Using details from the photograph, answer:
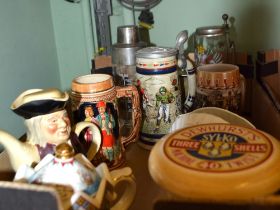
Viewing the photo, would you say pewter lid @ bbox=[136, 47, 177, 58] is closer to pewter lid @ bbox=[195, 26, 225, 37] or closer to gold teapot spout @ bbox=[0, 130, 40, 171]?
pewter lid @ bbox=[195, 26, 225, 37]

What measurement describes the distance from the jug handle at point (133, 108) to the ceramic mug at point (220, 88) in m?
0.12

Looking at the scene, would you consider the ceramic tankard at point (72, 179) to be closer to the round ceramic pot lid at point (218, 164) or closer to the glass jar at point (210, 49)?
the round ceramic pot lid at point (218, 164)

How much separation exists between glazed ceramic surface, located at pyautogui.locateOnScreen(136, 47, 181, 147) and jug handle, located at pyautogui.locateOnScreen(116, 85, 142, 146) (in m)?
0.03

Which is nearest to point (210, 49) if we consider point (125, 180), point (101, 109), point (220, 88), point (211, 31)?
point (211, 31)

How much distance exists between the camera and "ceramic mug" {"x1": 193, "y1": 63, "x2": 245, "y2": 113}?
0.69 meters

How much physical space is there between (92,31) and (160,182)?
626mm

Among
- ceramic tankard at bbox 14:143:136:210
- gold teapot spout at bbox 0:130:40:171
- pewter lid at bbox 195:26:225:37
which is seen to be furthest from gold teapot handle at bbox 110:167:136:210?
pewter lid at bbox 195:26:225:37

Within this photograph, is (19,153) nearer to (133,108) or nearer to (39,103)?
(39,103)

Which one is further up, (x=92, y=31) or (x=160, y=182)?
(x=92, y=31)

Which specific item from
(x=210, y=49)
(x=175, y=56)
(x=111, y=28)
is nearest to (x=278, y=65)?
(x=210, y=49)

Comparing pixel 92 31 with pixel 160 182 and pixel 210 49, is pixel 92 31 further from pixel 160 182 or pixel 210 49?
pixel 160 182

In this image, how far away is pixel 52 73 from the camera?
3.15 feet

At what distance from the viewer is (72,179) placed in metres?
0.42

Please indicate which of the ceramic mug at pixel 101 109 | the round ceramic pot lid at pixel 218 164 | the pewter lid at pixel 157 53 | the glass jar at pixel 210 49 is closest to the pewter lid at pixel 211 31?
the glass jar at pixel 210 49
